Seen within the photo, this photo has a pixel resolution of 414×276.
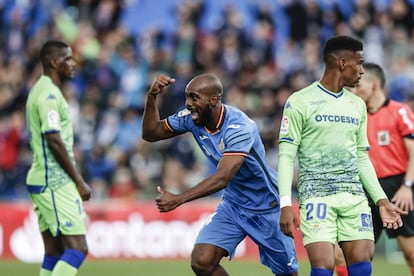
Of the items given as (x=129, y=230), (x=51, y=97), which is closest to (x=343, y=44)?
(x=51, y=97)

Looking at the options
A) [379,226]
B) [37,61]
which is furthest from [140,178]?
[379,226]

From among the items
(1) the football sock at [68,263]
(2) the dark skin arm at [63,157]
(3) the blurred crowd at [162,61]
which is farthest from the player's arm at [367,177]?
(3) the blurred crowd at [162,61]

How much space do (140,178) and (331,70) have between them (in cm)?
990

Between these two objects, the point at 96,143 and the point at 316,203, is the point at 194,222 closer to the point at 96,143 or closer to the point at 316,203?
the point at 96,143

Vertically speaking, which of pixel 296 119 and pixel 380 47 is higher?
pixel 380 47

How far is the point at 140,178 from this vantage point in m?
17.8

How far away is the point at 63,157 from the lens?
9.47 meters

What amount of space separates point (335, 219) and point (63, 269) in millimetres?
2761

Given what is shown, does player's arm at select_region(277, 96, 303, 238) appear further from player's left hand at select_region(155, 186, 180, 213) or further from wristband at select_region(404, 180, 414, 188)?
wristband at select_region(404, 180, 414, 188)

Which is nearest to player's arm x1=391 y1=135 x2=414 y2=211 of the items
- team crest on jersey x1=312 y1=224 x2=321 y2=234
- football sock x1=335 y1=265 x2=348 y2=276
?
football sock x1=335 y1=265 x2=348 y2=276

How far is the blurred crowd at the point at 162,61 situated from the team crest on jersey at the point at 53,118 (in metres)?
7.83

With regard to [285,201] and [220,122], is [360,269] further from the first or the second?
[220,122]

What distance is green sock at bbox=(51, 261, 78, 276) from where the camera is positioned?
9250 millimetres

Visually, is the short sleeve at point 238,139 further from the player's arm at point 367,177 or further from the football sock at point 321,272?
the football sock at point 321,272
